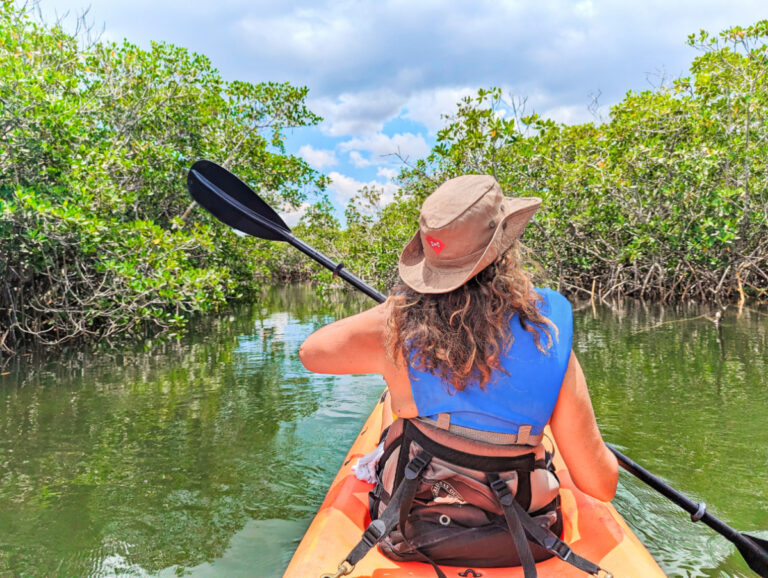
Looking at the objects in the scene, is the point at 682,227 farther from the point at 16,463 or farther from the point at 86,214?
the point at 16,463

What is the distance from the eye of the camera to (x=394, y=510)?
140 centimetres

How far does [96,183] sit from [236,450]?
166 inches

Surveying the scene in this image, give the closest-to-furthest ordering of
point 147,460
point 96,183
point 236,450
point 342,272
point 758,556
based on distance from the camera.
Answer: point 758,556
point 342,272
point 147,460
point 236,450
point 96,183

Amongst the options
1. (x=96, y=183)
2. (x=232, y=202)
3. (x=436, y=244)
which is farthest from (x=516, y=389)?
(x=96, y=183)

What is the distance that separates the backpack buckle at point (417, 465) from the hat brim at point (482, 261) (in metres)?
0.45

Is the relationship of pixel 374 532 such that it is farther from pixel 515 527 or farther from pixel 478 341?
pixel 478 341

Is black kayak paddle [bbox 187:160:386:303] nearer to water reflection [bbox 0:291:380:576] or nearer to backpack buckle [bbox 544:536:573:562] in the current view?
water reflection [bbox 0:291:380:576]

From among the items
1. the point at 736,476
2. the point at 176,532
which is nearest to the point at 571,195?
the point at 736,476

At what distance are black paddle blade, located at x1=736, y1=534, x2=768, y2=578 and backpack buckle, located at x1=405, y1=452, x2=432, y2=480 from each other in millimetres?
1483

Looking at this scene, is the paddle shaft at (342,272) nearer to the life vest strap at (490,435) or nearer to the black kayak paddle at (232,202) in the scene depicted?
the black kayak paddle at (232,202)

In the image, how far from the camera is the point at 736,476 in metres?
3.07

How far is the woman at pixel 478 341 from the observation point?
1.24 meters

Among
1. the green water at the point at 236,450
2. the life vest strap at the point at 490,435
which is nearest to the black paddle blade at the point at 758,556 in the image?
the green water at the point at 236,450

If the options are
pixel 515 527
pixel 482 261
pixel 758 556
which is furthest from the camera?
pixel 758 556
